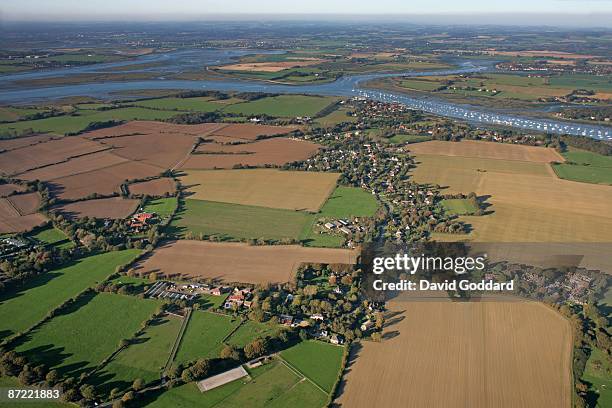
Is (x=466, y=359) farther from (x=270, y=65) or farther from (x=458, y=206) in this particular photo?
(x=270, y=65)

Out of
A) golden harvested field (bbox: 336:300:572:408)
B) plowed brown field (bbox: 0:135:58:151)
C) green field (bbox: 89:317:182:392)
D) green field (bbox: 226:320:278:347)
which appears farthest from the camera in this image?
plowed brown field (bbox: 0:135:58:151)

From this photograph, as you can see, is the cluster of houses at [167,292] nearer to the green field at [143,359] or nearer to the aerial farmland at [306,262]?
the aerial farmland at [306,262]

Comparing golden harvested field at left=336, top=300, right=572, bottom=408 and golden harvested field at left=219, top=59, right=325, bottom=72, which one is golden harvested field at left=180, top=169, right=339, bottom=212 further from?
golden harvested field at left=219, top=59, right=325, bottom=72

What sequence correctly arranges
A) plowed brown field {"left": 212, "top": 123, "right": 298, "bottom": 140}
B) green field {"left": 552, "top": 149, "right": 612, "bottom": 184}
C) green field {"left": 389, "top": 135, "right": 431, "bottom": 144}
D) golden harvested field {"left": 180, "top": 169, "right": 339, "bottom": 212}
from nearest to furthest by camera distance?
1. golden harvested field {"left": 180, "top": 169, "right": 339, "bottom": 212}
2. green field {"left": 552, "top": 149, "right": 612, "bottom": 184}
3. green field {"left": 389, "top": 135, "right": 431, "bottom": 144}
4. plowed brown field {"left": 212, "top": 123, "right": 298, "bottom": 140}

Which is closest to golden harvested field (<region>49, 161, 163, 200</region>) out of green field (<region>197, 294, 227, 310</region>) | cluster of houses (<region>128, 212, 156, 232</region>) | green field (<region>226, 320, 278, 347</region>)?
cluster of houses (<region>128, 212, 156, 232</region>)

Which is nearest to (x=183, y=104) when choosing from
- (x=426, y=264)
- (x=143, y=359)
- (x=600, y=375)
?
(x=426, y=264)

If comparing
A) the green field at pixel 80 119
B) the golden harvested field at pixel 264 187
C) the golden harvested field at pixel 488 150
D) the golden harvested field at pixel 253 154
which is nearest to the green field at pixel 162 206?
the golden harvested field at pixel 264 187

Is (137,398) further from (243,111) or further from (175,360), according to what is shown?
(243,111)
